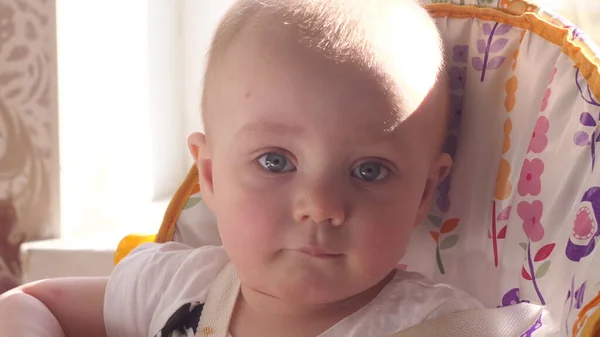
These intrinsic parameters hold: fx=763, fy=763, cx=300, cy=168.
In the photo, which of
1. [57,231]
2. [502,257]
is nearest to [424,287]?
[502,257]

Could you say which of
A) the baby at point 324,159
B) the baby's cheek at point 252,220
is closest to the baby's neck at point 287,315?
the baby at point 324,159

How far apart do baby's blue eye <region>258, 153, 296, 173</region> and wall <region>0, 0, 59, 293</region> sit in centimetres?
61

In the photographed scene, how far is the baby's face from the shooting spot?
28.4 inches

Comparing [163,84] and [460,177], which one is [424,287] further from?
[163,84]

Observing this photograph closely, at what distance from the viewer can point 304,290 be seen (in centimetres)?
74

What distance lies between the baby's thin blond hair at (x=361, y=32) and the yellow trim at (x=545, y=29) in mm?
65

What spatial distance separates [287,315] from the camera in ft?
2.71

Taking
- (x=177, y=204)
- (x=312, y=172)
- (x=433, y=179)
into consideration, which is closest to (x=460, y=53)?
(x=433, y=179)

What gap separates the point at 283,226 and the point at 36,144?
26.1 inches

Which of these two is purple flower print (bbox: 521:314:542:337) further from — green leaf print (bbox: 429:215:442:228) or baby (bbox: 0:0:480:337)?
green leaf print (bbox: 429:215:442:228)

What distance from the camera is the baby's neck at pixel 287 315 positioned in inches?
31.9

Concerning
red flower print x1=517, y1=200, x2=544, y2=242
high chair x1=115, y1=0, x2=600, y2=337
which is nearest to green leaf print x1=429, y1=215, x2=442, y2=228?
high chair x1=115, y1=0, x2=600, y2=337

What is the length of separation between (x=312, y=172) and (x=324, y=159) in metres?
0.02

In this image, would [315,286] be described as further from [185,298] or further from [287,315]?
[185,298]
